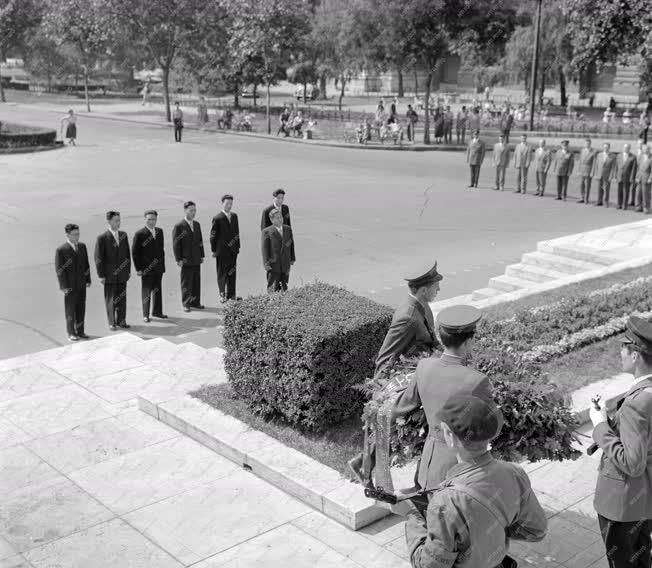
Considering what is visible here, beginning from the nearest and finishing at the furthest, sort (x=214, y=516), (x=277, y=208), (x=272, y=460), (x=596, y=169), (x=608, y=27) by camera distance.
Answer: (x=214, y=516) < (x=272, y=460) < (x=277, y=208) < (x=596, y=169) < (x=608, y=27)

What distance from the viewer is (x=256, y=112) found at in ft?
155

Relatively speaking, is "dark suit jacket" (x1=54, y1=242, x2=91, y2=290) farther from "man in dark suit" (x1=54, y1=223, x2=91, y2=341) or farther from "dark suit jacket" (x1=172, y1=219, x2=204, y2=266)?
"dark suit jacket" (x1=172, y1=219, x2=204, y2=266)

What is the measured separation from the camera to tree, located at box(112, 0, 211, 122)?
3819 centimetres

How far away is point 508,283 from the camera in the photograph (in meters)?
13.4

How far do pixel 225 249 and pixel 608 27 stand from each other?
1966 centimetres

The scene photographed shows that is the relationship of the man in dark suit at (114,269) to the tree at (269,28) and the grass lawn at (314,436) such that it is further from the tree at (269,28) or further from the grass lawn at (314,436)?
the tree at (269,28)

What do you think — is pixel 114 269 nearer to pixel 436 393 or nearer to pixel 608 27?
pixel 436 393

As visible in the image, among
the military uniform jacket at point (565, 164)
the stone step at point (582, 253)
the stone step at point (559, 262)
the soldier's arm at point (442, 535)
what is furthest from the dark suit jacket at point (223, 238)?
the military uniform jacket at point (565, 164)

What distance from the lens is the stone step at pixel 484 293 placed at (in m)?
12.8

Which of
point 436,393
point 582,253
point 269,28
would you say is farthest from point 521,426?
point 269,28

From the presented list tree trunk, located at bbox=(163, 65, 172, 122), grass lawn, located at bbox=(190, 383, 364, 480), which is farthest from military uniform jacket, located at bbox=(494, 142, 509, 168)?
tree trunk, located at bbox=(163, 65, 172, 122)

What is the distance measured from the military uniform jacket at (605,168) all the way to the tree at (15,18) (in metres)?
46.8

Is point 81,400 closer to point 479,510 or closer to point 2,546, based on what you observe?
point 2,546

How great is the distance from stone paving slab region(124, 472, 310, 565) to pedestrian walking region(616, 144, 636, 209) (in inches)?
648
